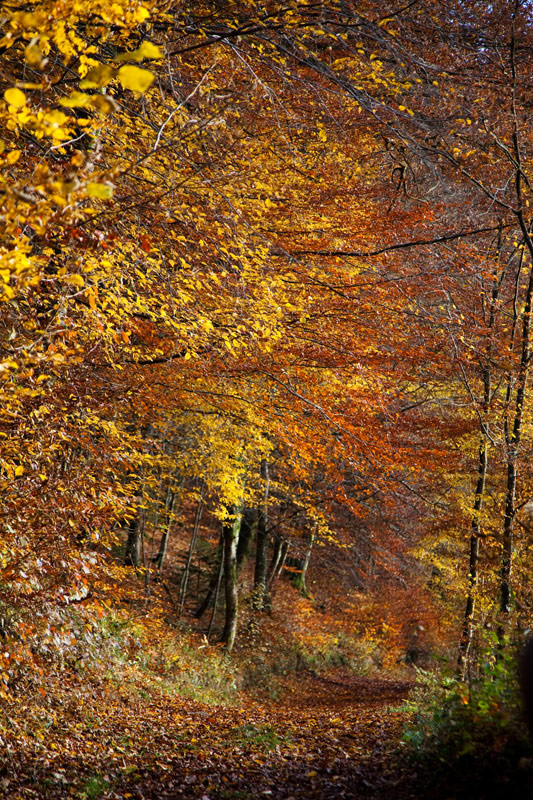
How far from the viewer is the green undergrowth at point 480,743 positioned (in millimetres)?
3686

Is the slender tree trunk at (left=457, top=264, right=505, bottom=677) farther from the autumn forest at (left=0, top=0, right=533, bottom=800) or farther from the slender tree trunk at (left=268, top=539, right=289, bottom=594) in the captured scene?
the slender tree trunk at (left=268, top=539, right=289, bottom=594)

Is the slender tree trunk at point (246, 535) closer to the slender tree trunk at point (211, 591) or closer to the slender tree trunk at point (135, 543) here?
the slender tree trunk at point (211, 591)

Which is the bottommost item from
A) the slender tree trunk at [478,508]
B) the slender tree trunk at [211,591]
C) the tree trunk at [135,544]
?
the slender tree trunk at [211,591]

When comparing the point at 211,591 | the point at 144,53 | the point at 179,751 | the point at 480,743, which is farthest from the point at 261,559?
the point at 144,53

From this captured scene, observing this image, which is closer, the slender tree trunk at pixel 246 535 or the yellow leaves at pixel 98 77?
the yellow leaves at pixel 98 77

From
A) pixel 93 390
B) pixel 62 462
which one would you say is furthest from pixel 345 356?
pixel 62 462

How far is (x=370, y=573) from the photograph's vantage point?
21812 mm

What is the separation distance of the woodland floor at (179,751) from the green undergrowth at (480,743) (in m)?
0.33

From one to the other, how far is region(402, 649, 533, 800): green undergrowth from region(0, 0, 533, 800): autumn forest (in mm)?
22

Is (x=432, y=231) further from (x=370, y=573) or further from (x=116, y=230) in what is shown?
(x=370, y=573)

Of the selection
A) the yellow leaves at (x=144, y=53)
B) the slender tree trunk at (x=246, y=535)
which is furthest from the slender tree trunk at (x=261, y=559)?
the yellow leaves at (x=144, y=53)

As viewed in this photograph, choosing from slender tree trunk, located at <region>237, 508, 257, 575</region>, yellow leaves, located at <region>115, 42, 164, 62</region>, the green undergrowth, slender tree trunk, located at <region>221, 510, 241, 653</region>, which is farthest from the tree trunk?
yellow leaves, located at <region>115, 42, 164, 62</region>

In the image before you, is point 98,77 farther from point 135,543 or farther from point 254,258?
point 135,543

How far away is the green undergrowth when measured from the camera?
369 centimetres
